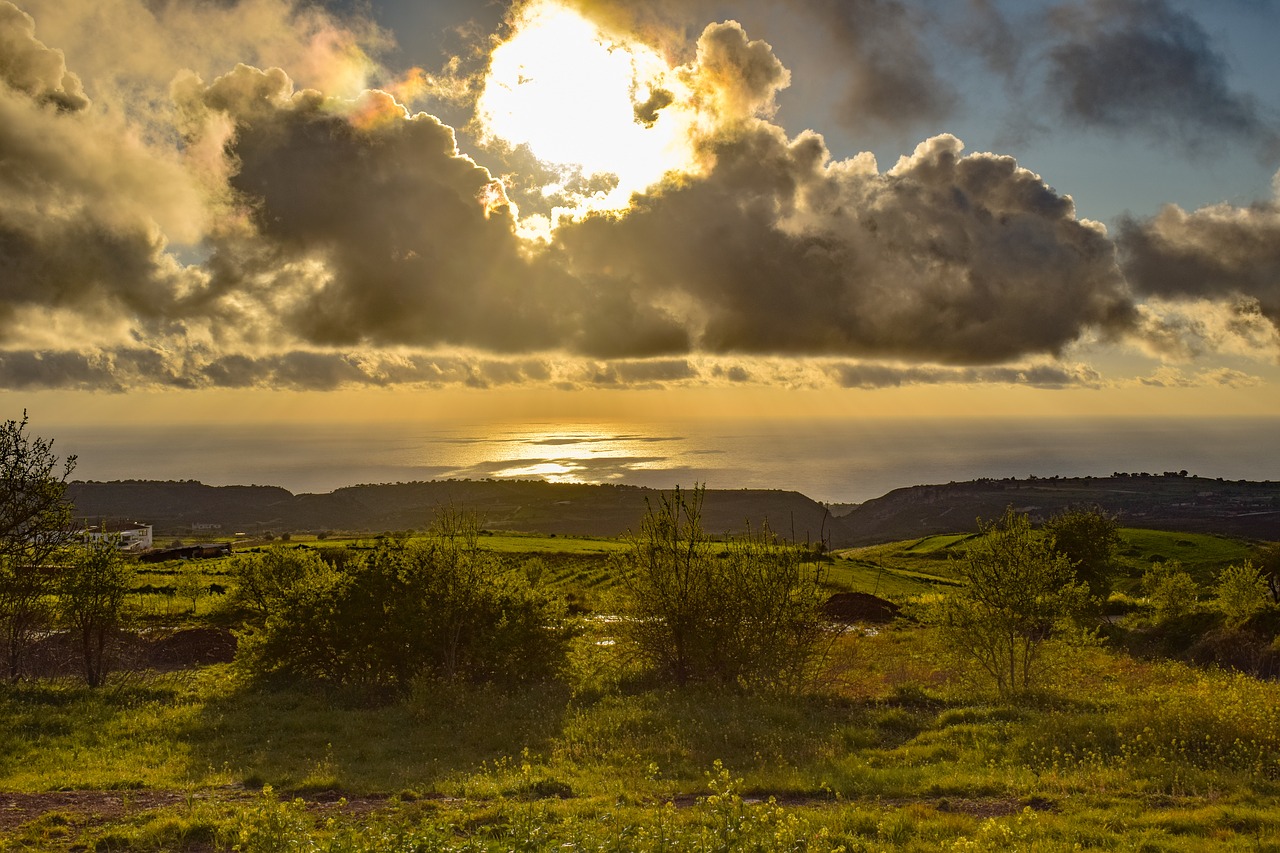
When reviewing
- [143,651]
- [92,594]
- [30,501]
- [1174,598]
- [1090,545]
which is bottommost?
[1174,598]

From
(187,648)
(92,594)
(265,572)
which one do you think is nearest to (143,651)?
(187,648)

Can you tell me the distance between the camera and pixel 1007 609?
3234 centimetres

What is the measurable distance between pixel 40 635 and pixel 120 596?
41.3ft

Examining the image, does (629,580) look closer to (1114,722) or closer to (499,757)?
(499,757)

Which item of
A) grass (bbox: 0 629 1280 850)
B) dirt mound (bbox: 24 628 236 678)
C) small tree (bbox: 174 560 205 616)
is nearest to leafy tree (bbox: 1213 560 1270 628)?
grass (bbox: 0 629 1280 850)

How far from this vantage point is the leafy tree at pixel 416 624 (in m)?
31.0

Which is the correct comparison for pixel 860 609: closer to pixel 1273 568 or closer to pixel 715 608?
pixel 1273 568

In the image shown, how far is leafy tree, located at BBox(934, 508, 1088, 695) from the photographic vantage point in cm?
3222

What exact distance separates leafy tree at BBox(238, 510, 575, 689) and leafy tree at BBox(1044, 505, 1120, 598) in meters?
46.6

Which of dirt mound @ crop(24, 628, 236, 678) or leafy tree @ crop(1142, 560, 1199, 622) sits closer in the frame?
dirt mound @ crop(24, 628, 236, 678)

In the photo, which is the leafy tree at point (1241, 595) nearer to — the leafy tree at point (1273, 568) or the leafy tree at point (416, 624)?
the leafy tree at point (1273, 568)

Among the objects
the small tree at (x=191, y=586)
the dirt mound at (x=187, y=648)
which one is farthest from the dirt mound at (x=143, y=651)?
the small tree at (x=191, y=586)

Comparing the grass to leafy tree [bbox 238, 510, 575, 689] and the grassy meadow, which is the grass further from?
leafy tree [bbox 238, 510, 575, 689]

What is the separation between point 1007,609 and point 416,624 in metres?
23.9
